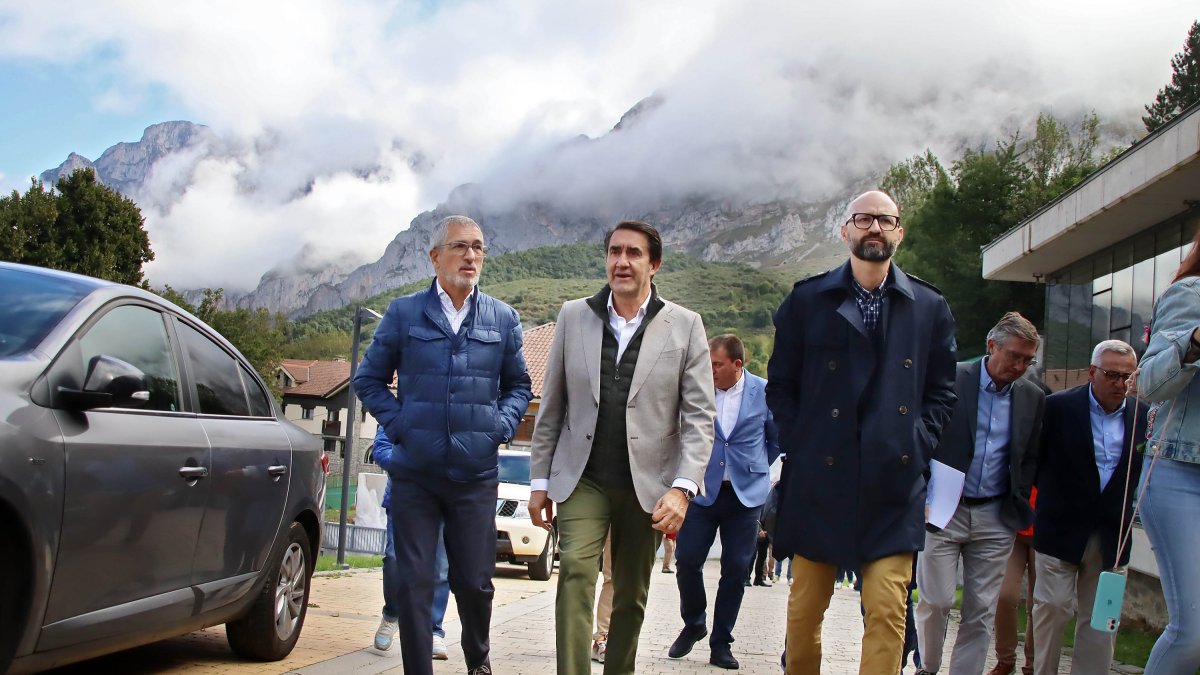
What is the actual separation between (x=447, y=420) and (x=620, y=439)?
937mm

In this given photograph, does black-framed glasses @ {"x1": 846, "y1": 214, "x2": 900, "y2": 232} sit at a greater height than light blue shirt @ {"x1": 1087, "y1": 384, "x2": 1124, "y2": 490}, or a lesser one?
greater

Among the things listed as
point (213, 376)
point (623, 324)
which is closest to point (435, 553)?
point (623, 324)

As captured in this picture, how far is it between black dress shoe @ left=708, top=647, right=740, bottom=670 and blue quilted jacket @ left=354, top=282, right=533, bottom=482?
2712 mm

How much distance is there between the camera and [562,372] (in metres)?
5.29

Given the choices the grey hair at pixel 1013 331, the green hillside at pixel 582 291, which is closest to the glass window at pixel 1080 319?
the grey hair at pixel 1013 331

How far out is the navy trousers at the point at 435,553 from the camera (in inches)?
213

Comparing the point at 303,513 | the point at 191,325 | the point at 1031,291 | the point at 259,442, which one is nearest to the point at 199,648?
the point at 303,513

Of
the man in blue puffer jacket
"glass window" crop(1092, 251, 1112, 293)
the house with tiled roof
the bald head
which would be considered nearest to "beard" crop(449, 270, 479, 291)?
the man in blue puffer jacket

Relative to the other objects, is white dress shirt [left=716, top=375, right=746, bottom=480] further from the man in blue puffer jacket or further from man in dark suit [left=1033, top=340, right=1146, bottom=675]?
the man in blue puffer jacket

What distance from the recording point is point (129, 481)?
473cm

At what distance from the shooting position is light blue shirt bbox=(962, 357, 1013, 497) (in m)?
6.42

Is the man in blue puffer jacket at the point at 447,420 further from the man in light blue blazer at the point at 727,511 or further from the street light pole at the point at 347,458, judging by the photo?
the street light pole at the point at 347,458

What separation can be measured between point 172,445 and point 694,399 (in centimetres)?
218

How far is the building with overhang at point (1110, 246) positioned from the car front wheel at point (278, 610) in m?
9.25
